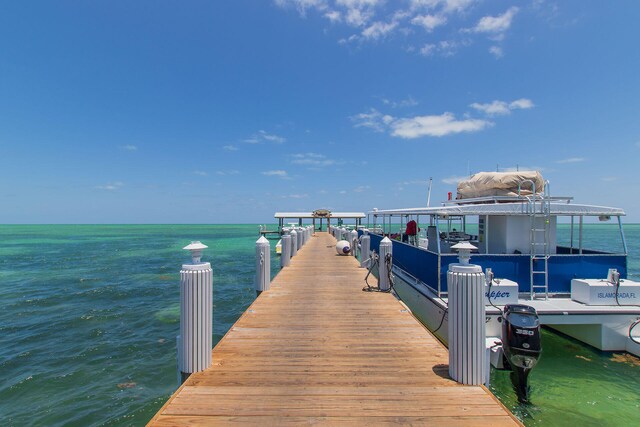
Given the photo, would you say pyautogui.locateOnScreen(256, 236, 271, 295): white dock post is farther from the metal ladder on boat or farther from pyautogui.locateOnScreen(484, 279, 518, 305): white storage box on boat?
the metal ladder on boat

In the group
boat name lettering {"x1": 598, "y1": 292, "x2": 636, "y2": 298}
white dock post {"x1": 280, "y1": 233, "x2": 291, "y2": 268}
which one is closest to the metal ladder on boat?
boat name lettering {"x1": 598, "y1": 292, "x2": 636, "y2": 298}

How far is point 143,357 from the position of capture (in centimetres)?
872

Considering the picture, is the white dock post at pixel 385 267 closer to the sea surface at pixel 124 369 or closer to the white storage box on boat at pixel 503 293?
the white storage box on boat at pixel 503 293

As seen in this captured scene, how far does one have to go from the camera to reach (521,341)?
180 inches

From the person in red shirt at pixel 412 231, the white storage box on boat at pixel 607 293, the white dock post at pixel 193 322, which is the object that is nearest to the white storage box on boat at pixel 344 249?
the person in red shirt at pixel 412 231

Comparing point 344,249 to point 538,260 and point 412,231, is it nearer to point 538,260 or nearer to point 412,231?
point 412,231

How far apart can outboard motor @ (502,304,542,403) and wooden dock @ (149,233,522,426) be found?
2.95 feet

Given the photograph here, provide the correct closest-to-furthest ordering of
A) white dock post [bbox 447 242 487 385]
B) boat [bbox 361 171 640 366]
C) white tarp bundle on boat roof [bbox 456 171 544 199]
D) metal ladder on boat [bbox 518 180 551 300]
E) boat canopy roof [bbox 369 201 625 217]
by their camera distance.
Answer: white dock post [bbox 447 242 487 385] < boat [bbox 361 171 640 366] < metal ladder on boat [bbox 518 180 551 300] < boat canopy roof [bbox 369 201 625 217] < white tarp bundle on boat roof [bbox 456 171 544 199]

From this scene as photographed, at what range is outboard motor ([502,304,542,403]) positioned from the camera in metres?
4.57

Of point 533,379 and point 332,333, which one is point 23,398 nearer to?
point 332,333

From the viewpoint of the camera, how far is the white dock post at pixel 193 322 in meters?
4.16

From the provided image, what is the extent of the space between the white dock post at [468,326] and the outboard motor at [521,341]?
1020 millimetres

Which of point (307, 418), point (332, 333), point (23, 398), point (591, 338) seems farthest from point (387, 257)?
point (23, 398)

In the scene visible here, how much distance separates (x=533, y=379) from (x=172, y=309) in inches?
477
